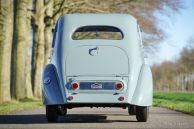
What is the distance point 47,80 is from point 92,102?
1.07m

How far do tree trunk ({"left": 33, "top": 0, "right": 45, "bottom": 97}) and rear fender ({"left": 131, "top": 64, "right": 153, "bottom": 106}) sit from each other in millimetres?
20057

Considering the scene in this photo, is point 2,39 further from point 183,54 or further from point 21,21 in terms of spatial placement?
point 183,54

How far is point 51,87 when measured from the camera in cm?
1233

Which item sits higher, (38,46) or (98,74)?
(38,46)

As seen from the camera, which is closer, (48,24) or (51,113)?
(51,113)

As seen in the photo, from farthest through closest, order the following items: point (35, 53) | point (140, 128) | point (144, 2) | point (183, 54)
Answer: point (183, 54), point (35, 53), point (144, 2), point (140, 128)

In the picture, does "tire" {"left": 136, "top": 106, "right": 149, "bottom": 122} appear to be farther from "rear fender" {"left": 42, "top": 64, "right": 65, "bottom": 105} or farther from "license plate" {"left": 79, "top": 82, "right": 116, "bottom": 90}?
"rear fender" {"left": 42, "top": 64, "right": 65, "bottom": 105}

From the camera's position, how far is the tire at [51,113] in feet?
41.7

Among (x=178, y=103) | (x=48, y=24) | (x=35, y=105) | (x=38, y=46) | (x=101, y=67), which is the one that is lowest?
(x=178, y=103)

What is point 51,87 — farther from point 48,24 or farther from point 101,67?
point 48,24

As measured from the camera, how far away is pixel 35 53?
33.7 metres

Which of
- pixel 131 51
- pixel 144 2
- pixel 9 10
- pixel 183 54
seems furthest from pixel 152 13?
pixel 183 54

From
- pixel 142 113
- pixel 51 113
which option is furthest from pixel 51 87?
pixel 142 113

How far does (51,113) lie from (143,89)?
1.96m
